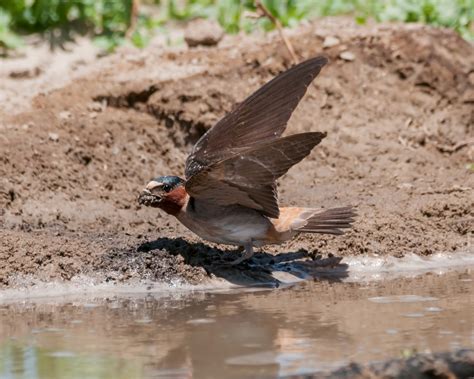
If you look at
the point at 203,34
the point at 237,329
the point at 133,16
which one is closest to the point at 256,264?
the point at 237,329

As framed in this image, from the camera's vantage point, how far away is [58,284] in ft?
25.7

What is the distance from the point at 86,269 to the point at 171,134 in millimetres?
2611

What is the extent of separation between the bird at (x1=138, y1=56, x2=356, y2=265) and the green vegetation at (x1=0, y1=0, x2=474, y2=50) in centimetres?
368

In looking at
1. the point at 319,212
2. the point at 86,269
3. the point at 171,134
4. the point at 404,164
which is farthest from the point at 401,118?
the point at 86,269

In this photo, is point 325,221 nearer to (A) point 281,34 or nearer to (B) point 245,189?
(B) point 245,189

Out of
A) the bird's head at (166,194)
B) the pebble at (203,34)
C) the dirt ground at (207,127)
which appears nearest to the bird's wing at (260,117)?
the bird's head at (166,194)

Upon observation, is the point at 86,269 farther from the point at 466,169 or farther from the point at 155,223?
the point at 466,169

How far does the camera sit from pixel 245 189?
25.2 feet

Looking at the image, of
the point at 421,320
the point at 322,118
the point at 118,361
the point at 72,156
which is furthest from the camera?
the point at 322,118

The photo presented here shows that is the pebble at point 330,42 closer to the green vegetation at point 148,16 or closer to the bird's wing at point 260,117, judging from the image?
the green vegetation at point 148,16

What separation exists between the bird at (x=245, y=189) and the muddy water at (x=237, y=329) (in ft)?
1.35

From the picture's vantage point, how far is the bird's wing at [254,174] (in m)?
7.27

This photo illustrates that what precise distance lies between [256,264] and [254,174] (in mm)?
1080

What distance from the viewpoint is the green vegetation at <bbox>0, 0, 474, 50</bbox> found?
11.8 m
